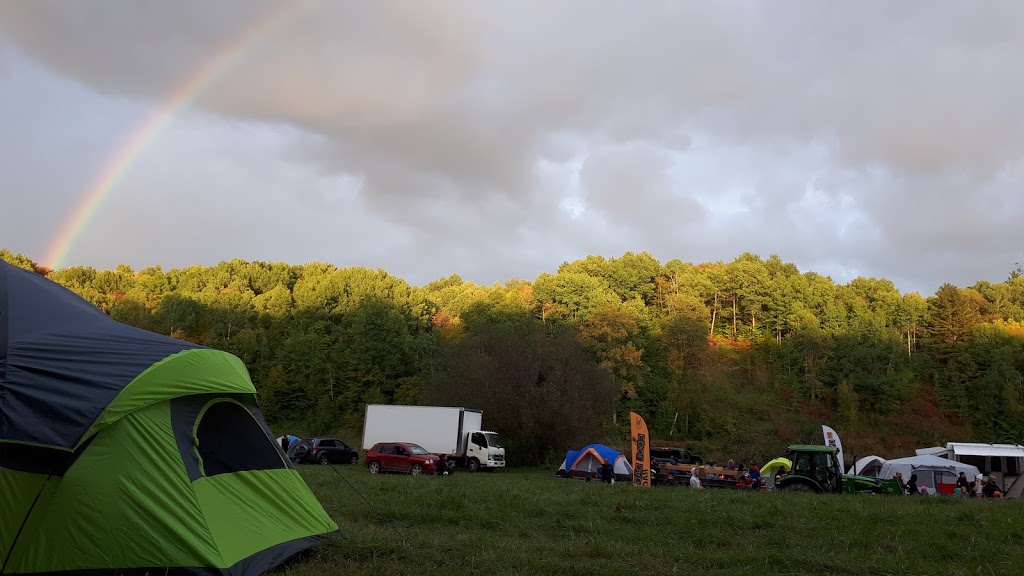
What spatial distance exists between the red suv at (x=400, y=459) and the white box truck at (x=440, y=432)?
115 inches

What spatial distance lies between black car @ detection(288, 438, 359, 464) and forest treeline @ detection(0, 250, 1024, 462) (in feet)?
26.6

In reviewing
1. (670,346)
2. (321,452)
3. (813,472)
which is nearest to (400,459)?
(321,452)

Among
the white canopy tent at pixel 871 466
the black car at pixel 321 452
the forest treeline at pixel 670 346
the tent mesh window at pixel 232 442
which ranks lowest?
the black car at pixel 321 452

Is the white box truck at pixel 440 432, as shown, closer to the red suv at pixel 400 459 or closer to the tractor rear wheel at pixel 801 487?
the red suv at pixel 400 459

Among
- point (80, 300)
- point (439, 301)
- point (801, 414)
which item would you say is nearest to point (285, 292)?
point (439, 301)

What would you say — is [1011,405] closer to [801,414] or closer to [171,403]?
[801,414]

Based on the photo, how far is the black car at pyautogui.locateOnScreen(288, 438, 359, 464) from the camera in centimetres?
3325

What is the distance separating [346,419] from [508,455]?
82.3 ft

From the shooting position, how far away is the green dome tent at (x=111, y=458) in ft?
21.0

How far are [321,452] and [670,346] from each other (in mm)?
37978

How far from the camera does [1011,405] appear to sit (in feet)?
180

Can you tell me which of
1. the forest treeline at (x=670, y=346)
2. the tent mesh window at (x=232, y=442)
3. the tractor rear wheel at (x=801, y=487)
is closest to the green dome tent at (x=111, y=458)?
the tent mesh window at (x=232, y=442)

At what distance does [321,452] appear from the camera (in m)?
33.2

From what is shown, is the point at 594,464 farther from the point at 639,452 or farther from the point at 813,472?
the point at 813,472
